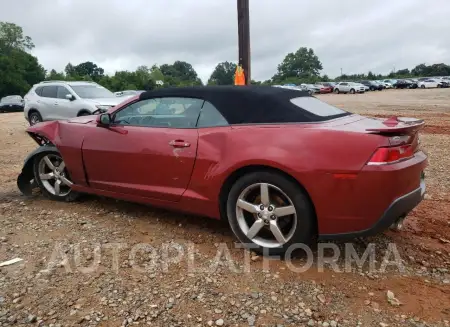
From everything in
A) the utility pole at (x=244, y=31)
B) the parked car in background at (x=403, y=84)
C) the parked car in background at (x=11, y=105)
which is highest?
the utility pole at (x=244, y=31)

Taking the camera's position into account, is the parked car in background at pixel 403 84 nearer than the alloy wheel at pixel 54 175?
No

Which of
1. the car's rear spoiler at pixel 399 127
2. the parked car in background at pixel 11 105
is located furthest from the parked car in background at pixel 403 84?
the car's rear spoiler at pixel 399 127

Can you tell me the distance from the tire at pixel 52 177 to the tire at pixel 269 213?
2245 mm

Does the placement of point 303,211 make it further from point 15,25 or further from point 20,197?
point 15,25

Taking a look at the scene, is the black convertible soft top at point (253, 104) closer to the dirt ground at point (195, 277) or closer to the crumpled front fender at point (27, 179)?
the dirt ground at point (195, 277)

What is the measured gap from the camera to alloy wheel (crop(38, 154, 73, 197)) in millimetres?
4629

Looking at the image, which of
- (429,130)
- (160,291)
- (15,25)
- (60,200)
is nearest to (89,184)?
(60,200)

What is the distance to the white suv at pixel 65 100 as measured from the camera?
10758 mm

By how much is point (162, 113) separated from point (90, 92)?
27.4 feet

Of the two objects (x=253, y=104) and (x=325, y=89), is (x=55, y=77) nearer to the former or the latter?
(x=325, y=89)

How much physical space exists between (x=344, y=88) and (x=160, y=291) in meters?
48.6

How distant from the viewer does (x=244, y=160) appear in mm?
3186

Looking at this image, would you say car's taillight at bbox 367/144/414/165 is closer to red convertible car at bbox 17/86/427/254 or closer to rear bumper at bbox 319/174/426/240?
red convertible car at bbox 17/86/427/254

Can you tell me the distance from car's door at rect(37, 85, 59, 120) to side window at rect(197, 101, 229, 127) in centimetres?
916
